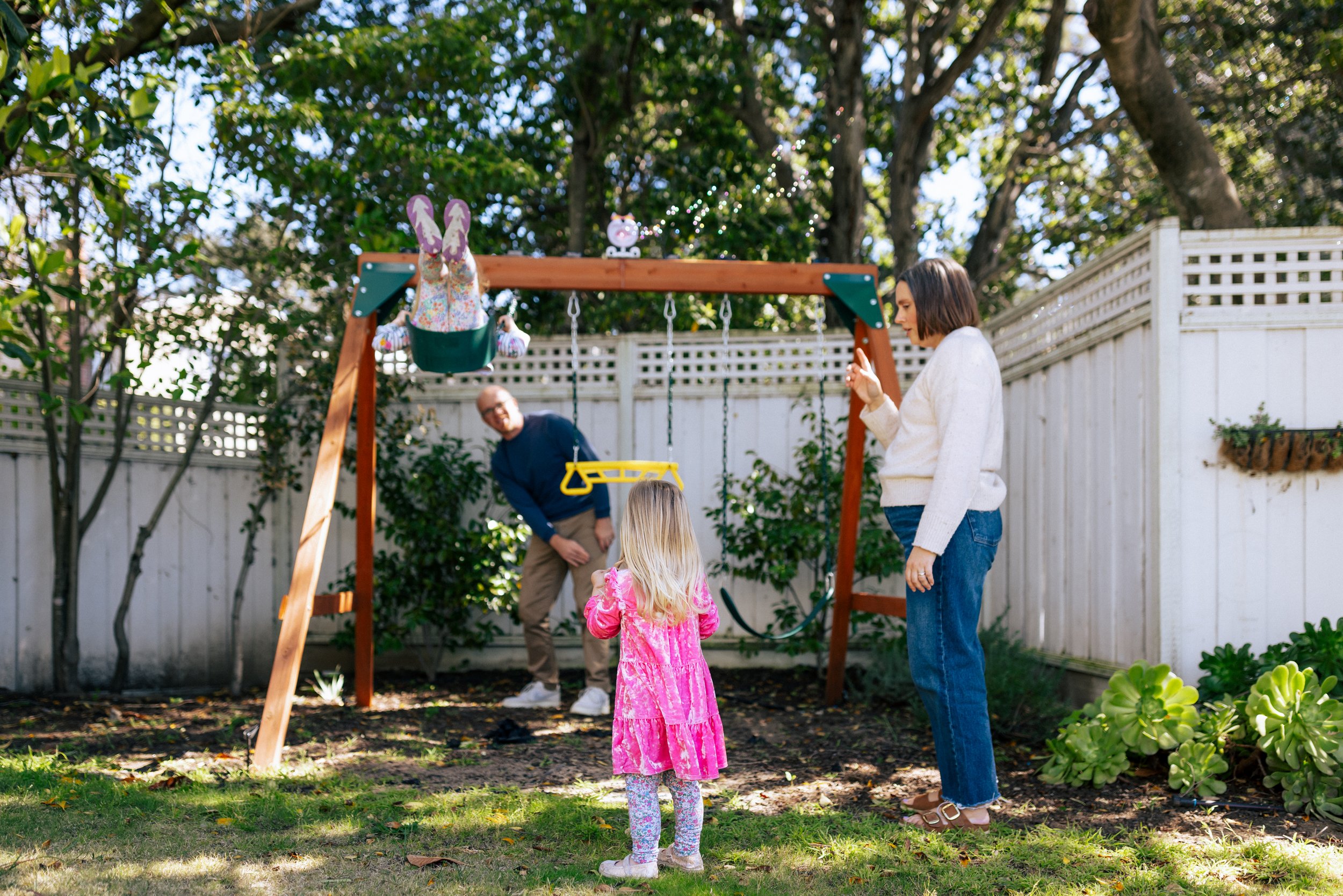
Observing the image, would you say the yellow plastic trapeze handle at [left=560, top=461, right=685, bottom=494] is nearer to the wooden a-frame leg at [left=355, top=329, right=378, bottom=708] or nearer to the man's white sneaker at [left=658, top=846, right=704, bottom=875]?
the wooden a-frame leg at [left=355, top=329, right=378, bottom=708]

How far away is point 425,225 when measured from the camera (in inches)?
157

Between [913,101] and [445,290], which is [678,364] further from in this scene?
[913,101]

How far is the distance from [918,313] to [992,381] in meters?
0.34

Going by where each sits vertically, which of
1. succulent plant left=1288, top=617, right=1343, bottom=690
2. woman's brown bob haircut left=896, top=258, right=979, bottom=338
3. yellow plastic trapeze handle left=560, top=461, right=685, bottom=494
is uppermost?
woman's brown bob haircut left=896, top=258, right=979, bottom=338

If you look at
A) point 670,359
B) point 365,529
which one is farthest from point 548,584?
point 670,359

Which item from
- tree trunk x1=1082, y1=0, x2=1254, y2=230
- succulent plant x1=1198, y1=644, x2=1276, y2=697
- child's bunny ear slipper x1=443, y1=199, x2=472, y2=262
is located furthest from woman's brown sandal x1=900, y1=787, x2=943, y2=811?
tree trunk x1=1082, y1=0, x2=1254, y2=230

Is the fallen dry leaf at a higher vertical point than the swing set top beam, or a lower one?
lower

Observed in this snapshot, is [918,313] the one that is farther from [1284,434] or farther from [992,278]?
[992,278]

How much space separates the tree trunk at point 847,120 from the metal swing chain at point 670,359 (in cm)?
150

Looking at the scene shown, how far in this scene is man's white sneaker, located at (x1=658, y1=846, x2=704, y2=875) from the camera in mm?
2746

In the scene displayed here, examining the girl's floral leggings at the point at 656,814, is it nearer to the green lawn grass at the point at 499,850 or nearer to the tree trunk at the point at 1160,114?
the green lawn grass at the point at 499,850

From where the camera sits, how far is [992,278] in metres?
9.19

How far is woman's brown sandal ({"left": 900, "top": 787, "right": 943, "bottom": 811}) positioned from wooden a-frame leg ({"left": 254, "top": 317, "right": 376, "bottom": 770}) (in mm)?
2298

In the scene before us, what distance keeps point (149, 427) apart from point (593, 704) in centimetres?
303
